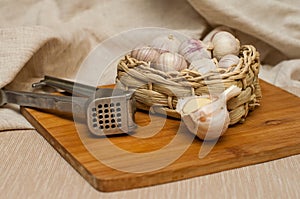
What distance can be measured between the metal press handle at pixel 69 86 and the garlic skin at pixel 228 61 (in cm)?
20

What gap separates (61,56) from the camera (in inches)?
47.4

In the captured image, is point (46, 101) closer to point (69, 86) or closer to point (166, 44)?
point (69, 86)

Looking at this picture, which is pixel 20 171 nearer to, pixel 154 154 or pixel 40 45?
pixel 154 154

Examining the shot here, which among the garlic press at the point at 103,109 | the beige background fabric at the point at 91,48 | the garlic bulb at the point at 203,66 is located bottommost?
the beige background fabric at the point at 91,48

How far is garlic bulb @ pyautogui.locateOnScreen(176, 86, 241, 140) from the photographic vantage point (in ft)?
2.70

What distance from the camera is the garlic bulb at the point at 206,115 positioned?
0.82 m

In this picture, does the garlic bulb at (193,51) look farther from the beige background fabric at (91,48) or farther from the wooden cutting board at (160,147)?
the beige background fabric at (91,48)

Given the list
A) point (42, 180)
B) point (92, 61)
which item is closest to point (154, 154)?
point (42, 180)

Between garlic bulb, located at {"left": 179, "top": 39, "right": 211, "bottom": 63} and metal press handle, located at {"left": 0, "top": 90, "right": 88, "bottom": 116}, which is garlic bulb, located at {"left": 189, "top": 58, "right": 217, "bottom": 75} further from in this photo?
metal press handle, located at {"left": 0, "top": 90, "right": 88, "bottom": 116}

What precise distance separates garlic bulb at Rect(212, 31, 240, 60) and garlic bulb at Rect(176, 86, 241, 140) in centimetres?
11

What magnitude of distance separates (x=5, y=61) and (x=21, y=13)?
0.94 feet

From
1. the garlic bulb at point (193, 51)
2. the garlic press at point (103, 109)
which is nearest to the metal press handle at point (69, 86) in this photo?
the garlic press at point (103, 109)

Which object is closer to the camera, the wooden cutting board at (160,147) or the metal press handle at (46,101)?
the wooden cutting board at (160,147)

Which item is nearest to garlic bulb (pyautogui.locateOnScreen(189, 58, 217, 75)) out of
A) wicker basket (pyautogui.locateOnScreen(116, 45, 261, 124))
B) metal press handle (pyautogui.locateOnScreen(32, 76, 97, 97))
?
wicker basket (pyautogui.locateOnScreen(116, 45, 261, 124))
